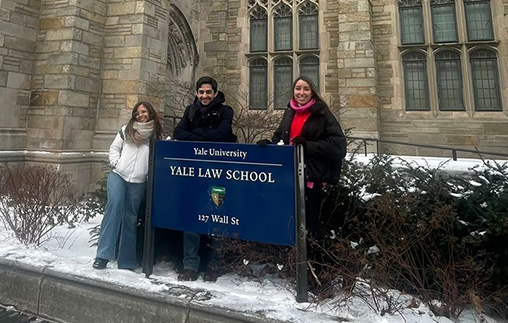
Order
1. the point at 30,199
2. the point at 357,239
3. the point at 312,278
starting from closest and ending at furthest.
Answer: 1. the point at 312,278
2. the point at 357,239
3. the point at 30,199

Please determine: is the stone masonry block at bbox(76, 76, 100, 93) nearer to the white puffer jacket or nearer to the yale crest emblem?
the white puffer jacket

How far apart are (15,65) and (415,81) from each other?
418 inches

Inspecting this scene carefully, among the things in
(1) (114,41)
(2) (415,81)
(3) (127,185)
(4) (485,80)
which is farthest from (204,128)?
(4) (485,80)

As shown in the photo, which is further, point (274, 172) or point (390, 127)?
point (390, 127)

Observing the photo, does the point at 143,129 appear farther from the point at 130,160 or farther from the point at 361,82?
the point at 361,82

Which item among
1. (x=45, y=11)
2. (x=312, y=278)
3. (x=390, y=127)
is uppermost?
(x=45, y=11)

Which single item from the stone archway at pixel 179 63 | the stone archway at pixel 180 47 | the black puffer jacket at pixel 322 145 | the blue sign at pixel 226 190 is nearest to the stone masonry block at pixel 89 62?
the stone archway at pixel 179 63

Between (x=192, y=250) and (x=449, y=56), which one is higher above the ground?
(x=449, y=56)

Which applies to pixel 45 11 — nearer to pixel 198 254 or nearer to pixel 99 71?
pixel 99 71

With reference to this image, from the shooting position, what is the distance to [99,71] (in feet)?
26.1

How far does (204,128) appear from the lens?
310cm

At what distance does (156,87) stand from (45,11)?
3.16m

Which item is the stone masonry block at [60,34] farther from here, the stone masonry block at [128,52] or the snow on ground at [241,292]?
the snow on ground at [241,292]

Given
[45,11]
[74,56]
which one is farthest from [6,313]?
[45,11]
